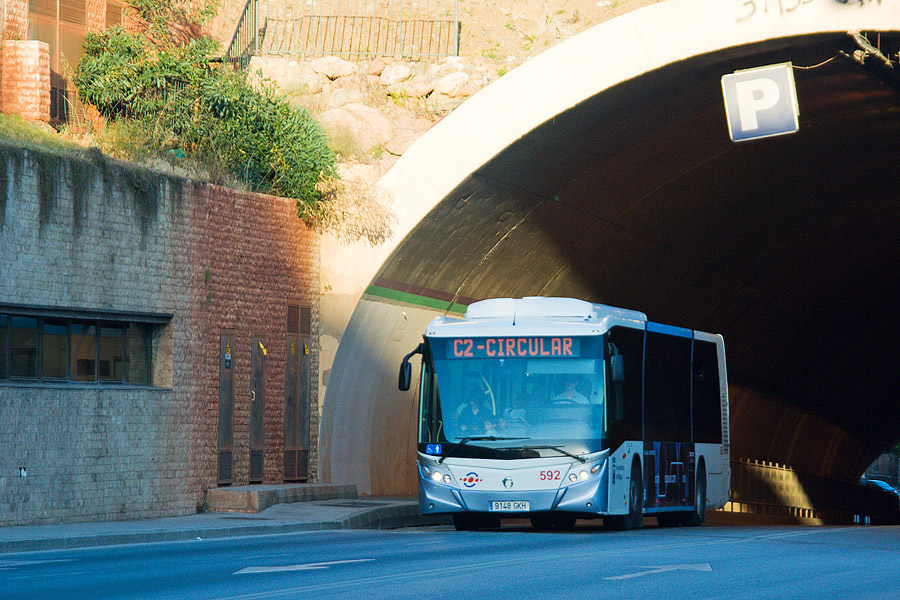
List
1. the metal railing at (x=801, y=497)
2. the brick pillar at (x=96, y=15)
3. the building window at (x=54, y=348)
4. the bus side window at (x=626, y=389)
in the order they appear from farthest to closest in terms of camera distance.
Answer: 1. the metal railing at (x=801, y=497)
2. the brick pillar at (x=96, y=15)
3. the building window at (x=54, y=348)
4. the bus side window at (x=626, y=389)

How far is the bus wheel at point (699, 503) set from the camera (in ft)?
72.7

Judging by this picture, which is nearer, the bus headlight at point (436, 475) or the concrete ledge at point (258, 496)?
the bus headlight at point (436, 475)

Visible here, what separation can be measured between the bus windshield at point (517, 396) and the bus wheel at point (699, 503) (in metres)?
5.10

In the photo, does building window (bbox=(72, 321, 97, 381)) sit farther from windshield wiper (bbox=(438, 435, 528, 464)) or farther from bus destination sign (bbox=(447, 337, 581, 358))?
windshield wiper (bbox=(438, 435, 528, 464))

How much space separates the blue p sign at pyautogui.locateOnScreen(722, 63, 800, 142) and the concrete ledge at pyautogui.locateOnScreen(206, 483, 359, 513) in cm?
918

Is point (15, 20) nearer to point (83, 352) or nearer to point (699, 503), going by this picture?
point (83, 352)

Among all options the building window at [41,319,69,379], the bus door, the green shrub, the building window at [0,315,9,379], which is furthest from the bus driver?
the building window at [0,315,9,379]

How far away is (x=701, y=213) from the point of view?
29.8 meters

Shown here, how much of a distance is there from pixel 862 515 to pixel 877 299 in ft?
51.1

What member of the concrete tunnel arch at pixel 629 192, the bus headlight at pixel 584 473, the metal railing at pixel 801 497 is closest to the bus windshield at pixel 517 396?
the bus headlight at pixel 584 473

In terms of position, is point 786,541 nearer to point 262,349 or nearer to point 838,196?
point 262,349

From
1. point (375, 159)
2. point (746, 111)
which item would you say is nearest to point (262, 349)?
point (375, 159)

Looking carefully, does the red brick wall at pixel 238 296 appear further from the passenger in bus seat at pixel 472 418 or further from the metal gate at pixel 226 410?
the passenger in bus seat at pixel 472 418

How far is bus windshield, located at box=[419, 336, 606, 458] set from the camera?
17891 millimetres
